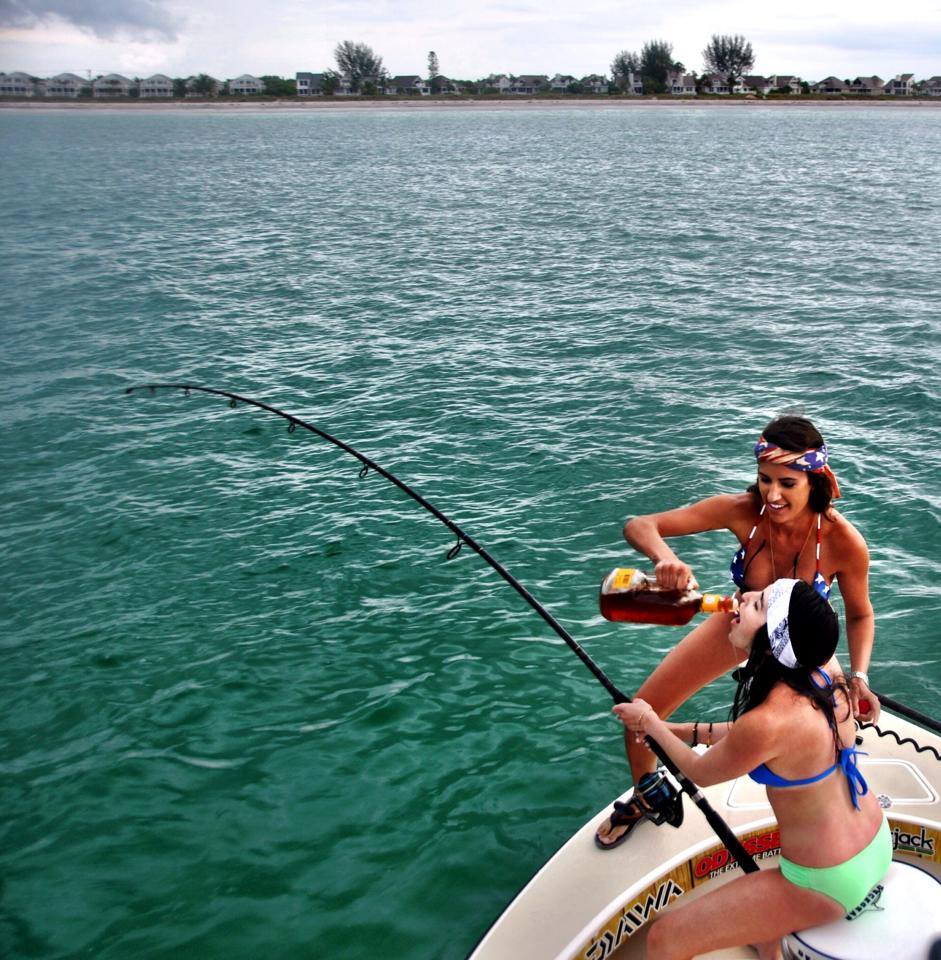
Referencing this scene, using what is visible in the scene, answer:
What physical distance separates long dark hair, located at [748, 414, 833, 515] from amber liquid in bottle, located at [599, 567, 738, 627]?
734mm

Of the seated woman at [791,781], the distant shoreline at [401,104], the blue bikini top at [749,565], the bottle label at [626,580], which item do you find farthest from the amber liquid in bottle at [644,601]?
the distant shoreline at [401,104]

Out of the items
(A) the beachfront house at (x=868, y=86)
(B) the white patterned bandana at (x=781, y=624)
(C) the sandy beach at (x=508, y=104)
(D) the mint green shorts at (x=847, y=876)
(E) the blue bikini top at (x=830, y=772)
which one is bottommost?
(C) the sandy beach at (x=508, y=104)

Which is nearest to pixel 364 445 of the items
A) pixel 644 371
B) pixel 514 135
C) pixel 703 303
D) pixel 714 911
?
pixel 644 371

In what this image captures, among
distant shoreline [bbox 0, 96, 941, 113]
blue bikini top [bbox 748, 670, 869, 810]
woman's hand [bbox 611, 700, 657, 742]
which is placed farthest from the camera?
distant shoreline [bbox 0, 96, 941, 113]

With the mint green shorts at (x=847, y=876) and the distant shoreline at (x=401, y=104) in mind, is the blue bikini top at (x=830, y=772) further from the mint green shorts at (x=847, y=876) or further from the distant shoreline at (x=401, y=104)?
the distant shoreline at (x=401, y=104)

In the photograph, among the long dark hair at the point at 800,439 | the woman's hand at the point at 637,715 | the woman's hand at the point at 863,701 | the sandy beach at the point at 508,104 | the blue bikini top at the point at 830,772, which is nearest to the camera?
the blue bikini top at the point at 830,772

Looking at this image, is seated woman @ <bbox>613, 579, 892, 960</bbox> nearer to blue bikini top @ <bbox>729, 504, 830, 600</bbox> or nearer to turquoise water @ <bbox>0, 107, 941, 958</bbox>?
blue bikini top @ <bbox>729, 504, 830, 600</bbox>

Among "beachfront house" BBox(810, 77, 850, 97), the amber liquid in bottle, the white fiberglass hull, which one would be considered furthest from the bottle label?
"beachfront house" BBox(810, 77, 850, 97)

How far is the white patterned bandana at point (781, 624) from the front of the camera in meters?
3.57

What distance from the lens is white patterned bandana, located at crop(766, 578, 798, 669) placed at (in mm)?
3574

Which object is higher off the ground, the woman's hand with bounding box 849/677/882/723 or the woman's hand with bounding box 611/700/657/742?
the woman's hand with bounding box 611/700/657/742

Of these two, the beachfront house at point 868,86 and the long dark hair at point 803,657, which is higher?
the long dark hair at point 803,657

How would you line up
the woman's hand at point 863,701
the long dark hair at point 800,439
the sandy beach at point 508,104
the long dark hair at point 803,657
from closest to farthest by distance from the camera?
the long dark hair at point 803,657 → the long dark hair at point 800,439 → the woman's hand at point 863,701 → the sandy beach at point 508,104

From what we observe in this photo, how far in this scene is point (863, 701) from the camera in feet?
15.5
